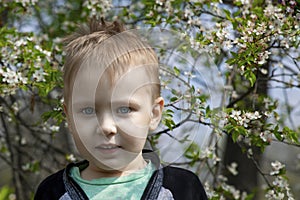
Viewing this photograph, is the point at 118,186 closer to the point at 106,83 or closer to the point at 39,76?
the point at 106,83

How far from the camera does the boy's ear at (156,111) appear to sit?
5.60 feet

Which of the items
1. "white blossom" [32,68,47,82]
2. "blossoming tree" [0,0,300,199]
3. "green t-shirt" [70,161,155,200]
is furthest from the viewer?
"white blossom" [32,68,47,82]

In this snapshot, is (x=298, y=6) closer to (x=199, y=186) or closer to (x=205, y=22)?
(x=205, y=22)

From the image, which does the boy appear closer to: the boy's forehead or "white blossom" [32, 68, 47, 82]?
the boy's forehead

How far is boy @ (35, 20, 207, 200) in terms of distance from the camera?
1583mm

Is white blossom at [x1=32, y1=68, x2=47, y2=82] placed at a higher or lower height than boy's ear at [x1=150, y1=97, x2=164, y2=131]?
lower

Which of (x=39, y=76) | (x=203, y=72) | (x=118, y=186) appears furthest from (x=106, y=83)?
(x=39, y=76)

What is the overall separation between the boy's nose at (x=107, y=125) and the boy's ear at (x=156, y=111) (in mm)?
169

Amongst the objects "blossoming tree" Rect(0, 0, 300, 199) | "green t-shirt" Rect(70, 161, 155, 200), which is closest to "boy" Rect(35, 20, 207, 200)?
"green t-shirt" Rect(70, 161, 155, 200)

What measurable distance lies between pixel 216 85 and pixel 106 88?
73cm

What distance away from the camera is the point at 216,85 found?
86.6 inches

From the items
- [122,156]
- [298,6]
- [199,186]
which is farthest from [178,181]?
[298,6]

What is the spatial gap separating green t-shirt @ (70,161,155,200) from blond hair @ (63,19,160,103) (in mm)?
249

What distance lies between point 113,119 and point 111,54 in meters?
0.19
